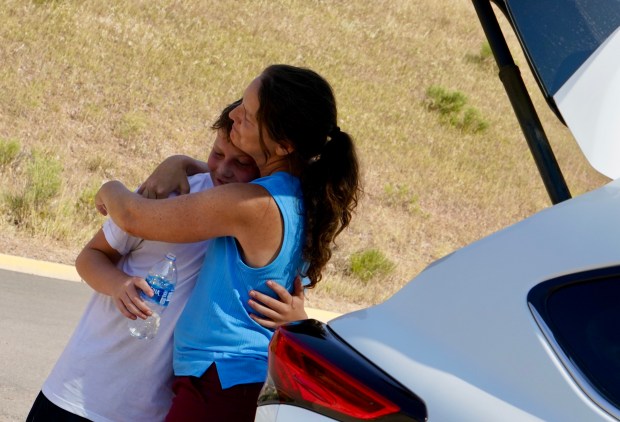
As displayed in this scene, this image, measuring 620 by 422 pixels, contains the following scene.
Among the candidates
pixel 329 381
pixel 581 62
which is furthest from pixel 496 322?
pixel 581 62

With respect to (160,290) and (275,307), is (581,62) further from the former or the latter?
(160,290)

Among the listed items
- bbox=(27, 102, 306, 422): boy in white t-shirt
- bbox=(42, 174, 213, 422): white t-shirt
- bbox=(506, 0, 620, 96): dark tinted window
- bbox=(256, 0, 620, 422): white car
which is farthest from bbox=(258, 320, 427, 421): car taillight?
bbox=(506, 0, 620, 96): dark tinted window

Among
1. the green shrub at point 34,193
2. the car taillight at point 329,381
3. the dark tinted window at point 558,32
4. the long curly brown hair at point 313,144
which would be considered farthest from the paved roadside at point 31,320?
the dark tinted window at point 558,32

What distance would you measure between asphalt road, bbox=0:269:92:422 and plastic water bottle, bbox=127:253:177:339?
2.85m

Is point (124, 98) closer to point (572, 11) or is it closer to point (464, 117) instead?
point (464, 117)

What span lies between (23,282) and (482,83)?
17060mm

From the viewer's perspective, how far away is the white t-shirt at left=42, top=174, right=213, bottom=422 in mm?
2840

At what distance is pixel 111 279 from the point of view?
9.19 feet

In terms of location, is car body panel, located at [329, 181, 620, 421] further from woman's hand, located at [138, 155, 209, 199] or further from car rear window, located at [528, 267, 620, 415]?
woman's hand, located at [138, 155, 209, 199]

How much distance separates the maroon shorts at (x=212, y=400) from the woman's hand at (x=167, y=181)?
0.52m

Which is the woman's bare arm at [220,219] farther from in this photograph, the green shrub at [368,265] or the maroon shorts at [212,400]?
the green shrub at [368,265]

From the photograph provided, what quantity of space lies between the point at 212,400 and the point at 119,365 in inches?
11.9

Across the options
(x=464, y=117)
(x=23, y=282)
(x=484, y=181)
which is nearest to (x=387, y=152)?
(x=484, y=181)

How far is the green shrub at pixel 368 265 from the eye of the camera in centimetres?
1155
